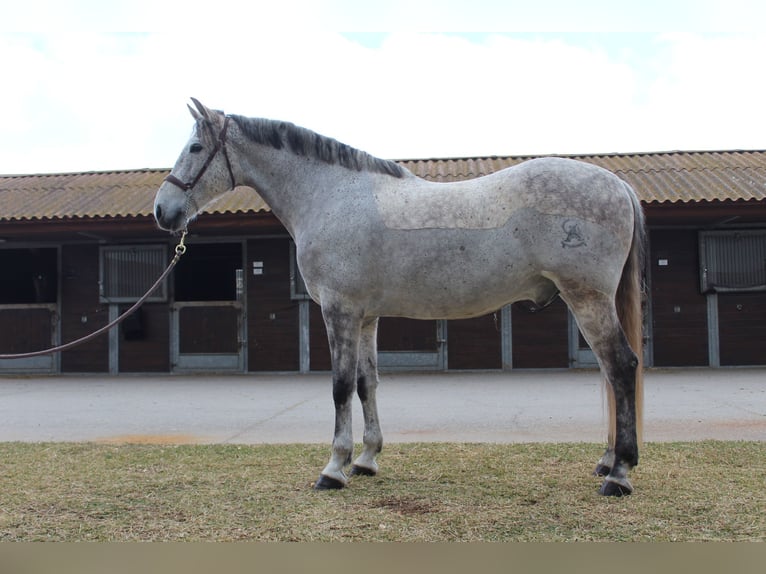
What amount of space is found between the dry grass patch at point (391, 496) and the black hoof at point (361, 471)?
0.07 m

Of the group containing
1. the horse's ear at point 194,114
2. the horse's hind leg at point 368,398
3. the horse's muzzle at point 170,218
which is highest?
the horse's ear at point 194,114

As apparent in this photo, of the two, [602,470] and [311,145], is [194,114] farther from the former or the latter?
[602,470]

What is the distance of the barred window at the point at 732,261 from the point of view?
31.5 ft

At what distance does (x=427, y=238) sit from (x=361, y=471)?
1.50 metres

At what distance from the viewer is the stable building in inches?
378

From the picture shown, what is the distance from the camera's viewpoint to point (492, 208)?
10.6 feet

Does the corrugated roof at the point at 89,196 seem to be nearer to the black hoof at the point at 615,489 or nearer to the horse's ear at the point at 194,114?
the horse's ear at the point at 194,114

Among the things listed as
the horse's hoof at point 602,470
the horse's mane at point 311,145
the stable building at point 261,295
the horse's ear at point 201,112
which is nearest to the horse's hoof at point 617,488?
the horse's hoof at point 602,470

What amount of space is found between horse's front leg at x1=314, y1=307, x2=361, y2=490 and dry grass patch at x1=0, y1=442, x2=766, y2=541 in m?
0.11

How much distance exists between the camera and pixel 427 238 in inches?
129

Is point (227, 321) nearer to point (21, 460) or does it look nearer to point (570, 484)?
point (21, 460)

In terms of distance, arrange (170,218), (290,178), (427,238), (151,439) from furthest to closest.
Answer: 1. (151,439)
2. (290,178)
3. (170,218)
4. (427,238)

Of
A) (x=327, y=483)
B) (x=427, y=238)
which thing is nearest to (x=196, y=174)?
(x=427, y=238)

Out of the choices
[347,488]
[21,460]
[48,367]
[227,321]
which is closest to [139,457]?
[21,460]
